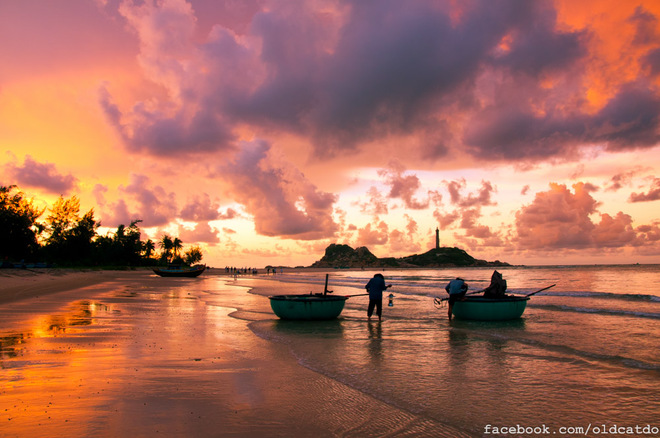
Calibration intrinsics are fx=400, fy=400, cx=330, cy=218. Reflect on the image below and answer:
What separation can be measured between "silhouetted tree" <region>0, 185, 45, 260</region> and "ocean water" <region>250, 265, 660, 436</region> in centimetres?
5403

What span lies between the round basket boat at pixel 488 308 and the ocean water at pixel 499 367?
498mm

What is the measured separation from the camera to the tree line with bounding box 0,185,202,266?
56.5 m

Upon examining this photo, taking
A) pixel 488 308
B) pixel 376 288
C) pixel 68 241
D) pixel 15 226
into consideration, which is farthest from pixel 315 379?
pixel 68 241

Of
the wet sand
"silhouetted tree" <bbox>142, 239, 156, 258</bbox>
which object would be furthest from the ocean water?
"silhouetted tree" <bbox>142, 239, 156, 258</bbox>

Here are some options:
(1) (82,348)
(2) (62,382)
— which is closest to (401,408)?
(2) (62,382)

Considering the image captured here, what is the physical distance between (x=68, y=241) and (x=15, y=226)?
106 ft

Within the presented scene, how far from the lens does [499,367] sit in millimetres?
10703

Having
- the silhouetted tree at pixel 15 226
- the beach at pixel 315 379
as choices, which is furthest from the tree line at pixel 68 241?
the beach at pixel 315 379

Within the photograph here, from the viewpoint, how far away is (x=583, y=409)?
7441 millimetres

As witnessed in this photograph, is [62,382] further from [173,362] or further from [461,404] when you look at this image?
[461,404]

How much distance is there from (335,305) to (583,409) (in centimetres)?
1303

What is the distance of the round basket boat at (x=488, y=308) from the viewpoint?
20219 mm

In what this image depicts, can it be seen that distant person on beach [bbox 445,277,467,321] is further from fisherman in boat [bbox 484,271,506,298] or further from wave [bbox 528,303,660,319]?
wave [bbox 528,303,660,319]

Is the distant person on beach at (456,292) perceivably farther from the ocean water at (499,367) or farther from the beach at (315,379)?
the beach at (315,379)
